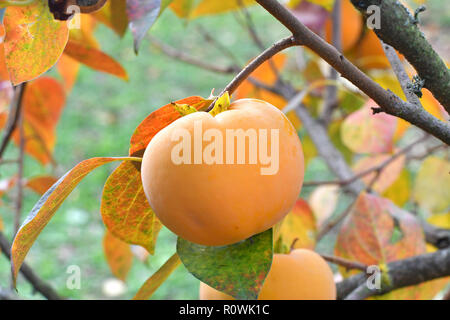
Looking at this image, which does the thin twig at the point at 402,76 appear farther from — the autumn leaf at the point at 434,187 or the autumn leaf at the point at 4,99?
the autumn leaf at the point at 4,99

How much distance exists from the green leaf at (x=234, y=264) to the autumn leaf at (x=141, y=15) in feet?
0.49

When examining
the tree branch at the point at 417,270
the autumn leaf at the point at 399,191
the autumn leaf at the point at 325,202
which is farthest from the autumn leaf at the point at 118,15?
the autumn leaf at the point at 399,191

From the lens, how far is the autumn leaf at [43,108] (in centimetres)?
80

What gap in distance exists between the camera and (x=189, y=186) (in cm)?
28

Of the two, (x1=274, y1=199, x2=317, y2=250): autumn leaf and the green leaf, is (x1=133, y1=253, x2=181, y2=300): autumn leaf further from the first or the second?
(x1=274, y1=199, x2=317, y2=250): autumn leaf

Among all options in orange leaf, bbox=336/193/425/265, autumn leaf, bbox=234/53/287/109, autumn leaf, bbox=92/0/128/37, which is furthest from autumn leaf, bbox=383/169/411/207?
autumn leaf, bbox=92/0/128/37

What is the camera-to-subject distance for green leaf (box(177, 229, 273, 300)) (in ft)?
1.07

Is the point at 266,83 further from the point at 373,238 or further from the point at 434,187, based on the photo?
the point at 373,238

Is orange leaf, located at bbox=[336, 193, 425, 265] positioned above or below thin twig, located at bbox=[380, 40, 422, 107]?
below

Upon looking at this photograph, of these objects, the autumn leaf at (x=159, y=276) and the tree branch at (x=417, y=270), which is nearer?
the autumn leaf at (x=159, y=276)

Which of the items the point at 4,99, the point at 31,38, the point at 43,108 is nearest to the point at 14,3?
the point at 31,38

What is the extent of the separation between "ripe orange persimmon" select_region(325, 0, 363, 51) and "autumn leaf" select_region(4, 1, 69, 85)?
0.64 metres

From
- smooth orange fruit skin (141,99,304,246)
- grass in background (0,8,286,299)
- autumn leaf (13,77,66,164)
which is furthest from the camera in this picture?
grass in background (0,8,286,299)

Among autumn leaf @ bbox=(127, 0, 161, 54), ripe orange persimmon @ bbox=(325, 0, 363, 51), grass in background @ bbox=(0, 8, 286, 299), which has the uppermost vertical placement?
ripe orange persimmon @ bbox=(325, 0, 363, 51)
